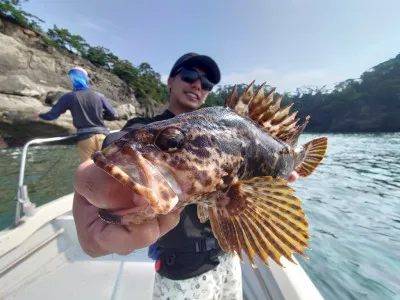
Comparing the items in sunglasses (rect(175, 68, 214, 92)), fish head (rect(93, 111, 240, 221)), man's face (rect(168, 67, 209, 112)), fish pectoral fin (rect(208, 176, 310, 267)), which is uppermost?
sunglasses (rect(175, 68, 214, 92))

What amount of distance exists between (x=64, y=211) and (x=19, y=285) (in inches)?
53.8

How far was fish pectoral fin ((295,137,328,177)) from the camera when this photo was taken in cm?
291

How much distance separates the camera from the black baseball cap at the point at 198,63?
3240mm

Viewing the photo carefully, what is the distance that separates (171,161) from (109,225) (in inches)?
18.9

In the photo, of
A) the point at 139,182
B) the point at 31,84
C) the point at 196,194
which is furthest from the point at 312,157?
the point at 31,84

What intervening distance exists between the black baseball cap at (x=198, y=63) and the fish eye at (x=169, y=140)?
2.21 meters

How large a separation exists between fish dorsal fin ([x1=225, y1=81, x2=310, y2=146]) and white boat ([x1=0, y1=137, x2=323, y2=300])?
63.7 inches

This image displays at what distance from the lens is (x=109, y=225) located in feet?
4.00

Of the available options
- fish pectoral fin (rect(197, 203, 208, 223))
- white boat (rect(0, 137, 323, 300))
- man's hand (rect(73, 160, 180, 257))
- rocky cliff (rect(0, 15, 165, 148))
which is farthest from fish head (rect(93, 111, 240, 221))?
rocky cliff (rect(0, 15, 165, 148))

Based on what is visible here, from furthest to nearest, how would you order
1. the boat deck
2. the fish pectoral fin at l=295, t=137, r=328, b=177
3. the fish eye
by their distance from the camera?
the boat deck < the fish pectoral fin at l=295, t=137, r=328, b=177 < the fish eye

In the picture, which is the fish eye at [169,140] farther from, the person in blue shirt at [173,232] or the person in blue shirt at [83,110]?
the person in blue shirt at [83,110]

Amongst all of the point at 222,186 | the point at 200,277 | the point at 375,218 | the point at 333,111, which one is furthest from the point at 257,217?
the point at 333,111

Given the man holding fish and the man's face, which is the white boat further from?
the man's face

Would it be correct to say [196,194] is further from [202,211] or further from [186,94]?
[186,94]
